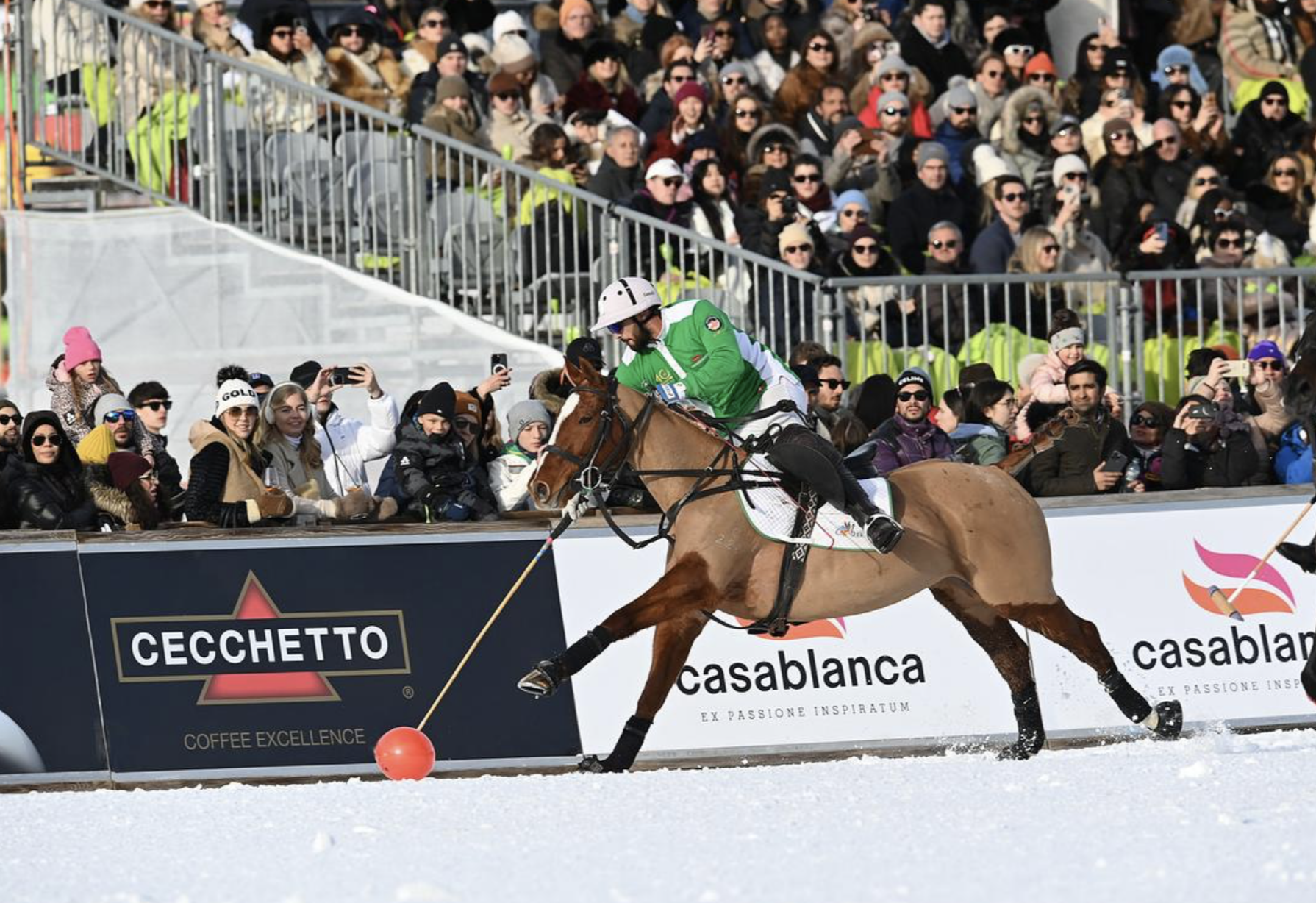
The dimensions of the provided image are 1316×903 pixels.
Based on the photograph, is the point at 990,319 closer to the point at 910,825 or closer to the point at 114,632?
the point at 114,632

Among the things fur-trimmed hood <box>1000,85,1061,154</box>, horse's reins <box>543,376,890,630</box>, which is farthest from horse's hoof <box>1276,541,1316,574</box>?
fur-trimmed hood <box>1000,85,1061,154</box>

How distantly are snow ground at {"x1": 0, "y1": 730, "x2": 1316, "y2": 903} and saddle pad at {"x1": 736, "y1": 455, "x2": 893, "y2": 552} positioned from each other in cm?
109

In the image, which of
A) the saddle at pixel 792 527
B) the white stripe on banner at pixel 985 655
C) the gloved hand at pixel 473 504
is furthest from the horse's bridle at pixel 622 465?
the gloved hand at pixel 473 504

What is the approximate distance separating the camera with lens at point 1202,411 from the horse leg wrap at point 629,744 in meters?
4.00

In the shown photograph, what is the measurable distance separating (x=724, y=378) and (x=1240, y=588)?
289cm

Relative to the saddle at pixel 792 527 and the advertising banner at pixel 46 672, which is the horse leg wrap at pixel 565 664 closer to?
the saddle at pixel 792 527

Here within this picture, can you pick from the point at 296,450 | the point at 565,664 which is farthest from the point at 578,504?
the point at 296,450

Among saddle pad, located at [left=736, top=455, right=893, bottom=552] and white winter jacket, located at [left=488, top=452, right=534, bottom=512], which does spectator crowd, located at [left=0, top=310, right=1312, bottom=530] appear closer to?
white winter jacket, located at [left=488, top=452, right=534, bottom=512]

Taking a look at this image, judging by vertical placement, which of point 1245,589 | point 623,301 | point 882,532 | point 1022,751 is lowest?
point 1022,751

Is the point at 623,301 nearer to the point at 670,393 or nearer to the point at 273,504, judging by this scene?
the point at 670,393

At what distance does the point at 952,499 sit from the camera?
40.0 ft

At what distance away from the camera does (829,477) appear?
11.6 m

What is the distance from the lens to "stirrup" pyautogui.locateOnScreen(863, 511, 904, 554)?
1163 cm

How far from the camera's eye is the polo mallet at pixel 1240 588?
12.2m
